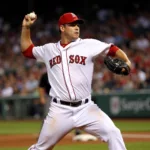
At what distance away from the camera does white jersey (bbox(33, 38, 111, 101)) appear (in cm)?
Result: 638

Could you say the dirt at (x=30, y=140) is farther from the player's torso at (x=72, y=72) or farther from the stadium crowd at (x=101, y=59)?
the stadium crowd at (x=101, y=59)

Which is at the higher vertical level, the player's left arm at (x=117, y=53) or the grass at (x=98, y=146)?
the player's left arm at (x=117, y=53)

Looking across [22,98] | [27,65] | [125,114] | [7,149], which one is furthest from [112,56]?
[27,65]

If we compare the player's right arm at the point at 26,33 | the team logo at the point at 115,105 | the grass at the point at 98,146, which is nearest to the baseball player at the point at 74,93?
the player's right arm at the point at 26,33

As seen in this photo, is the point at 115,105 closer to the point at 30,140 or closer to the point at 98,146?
the point at 30,140

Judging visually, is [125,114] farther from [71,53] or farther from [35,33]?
[71,53]

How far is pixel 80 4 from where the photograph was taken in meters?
27.7

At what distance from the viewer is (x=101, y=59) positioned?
2061 centimetres

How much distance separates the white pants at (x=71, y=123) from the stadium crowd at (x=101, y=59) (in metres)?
11.9

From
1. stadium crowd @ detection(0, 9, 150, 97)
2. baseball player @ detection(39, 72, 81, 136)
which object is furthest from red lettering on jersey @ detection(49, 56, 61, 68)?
stadium crowd @ detection(0, 9, 150, 97)

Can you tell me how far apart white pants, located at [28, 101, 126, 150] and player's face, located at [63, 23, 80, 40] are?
0.84 metres

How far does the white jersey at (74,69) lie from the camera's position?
6.38 m

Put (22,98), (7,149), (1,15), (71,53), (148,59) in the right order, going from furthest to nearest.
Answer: (1,15) < (22,98) < (148,59) < (7,149) < (71,53)

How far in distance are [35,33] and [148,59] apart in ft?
28.9
